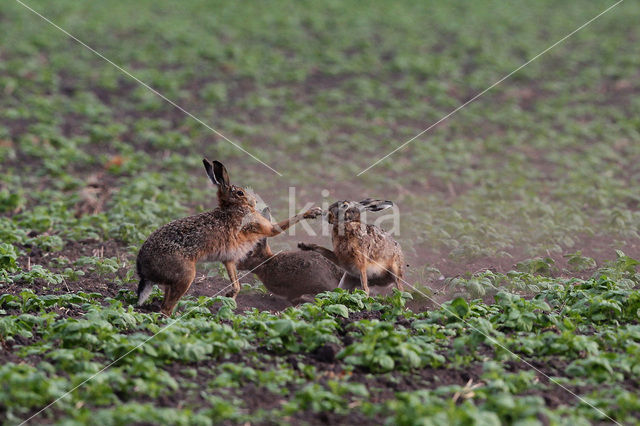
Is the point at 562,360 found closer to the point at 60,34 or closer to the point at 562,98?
the point at 562,98

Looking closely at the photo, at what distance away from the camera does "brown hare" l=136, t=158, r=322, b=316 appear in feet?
25.7

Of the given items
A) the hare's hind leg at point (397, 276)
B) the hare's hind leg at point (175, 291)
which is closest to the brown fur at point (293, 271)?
the hare's hind leg at point (397, 276)

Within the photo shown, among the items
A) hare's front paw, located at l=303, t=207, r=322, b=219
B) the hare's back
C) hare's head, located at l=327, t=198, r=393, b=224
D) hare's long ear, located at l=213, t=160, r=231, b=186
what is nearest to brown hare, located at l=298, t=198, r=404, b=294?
hare's head, located at l=327, t=198, r=393, b=224

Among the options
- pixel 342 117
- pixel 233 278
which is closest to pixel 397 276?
pixel 233 278

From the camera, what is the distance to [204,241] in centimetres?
815

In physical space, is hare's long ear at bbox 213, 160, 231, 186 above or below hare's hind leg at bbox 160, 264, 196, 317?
above

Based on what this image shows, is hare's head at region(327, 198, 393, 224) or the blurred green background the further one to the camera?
the blurred green background

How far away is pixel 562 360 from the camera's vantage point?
21.4ft

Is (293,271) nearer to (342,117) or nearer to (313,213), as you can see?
(313,213)

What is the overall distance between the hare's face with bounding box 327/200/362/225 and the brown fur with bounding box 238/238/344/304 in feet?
1.59

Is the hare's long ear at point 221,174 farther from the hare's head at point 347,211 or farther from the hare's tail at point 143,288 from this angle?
the hare's tail at point 143,288

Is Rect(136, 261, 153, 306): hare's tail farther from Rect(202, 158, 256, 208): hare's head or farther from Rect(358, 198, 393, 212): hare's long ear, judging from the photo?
Rect(358, 198, 393, 212): hare's long ear

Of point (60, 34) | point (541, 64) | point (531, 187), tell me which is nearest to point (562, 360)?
point (531, 187)

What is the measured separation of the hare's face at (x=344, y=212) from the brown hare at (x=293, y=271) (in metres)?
0.47
